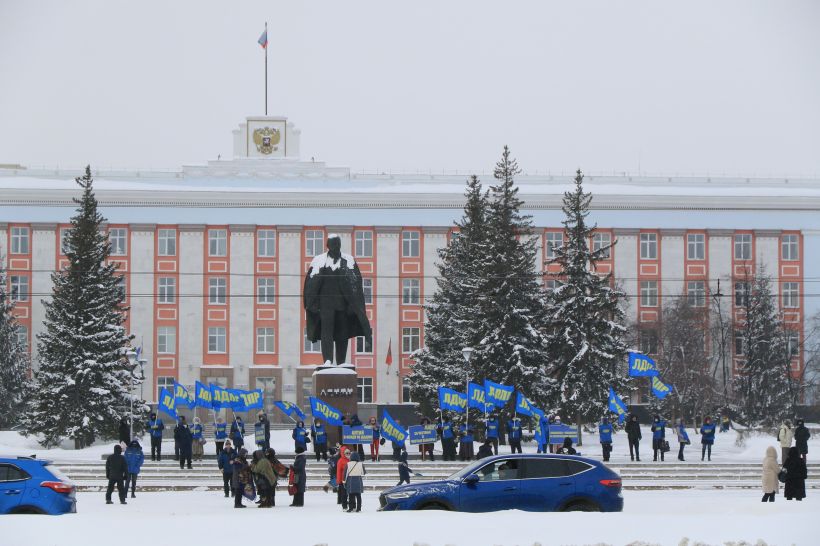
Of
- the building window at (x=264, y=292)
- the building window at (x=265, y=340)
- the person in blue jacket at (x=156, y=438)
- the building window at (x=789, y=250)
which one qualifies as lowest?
the person in blue jacket at (x=156, y=438)

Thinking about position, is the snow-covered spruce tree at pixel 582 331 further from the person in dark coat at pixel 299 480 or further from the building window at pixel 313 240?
the person in dark coat at pixel 299 480

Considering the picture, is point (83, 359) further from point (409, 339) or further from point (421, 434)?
point (409, 339)

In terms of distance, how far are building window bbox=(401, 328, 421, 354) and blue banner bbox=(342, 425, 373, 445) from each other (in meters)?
48.6

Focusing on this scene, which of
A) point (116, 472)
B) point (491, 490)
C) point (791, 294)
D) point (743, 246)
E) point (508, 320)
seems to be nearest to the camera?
point (491, 490)

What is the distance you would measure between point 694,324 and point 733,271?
7.58 metres

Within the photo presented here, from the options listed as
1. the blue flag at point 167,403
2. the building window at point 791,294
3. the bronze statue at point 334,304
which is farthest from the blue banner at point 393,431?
the building window at point 791,294

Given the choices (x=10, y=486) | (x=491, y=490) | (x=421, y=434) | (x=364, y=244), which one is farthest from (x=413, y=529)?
(x=364, y=244)

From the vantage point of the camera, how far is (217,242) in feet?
284

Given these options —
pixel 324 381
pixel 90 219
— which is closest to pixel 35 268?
pixel 90 219

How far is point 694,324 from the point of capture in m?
80.9

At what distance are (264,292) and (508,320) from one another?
31.6m

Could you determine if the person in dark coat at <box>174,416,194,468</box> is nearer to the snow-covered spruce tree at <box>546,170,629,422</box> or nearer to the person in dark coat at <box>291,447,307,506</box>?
the person in dark coat at <box>291,447,307,506</box>

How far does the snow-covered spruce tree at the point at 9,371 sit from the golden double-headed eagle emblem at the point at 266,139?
21.4 metres

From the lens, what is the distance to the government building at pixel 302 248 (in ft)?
279
